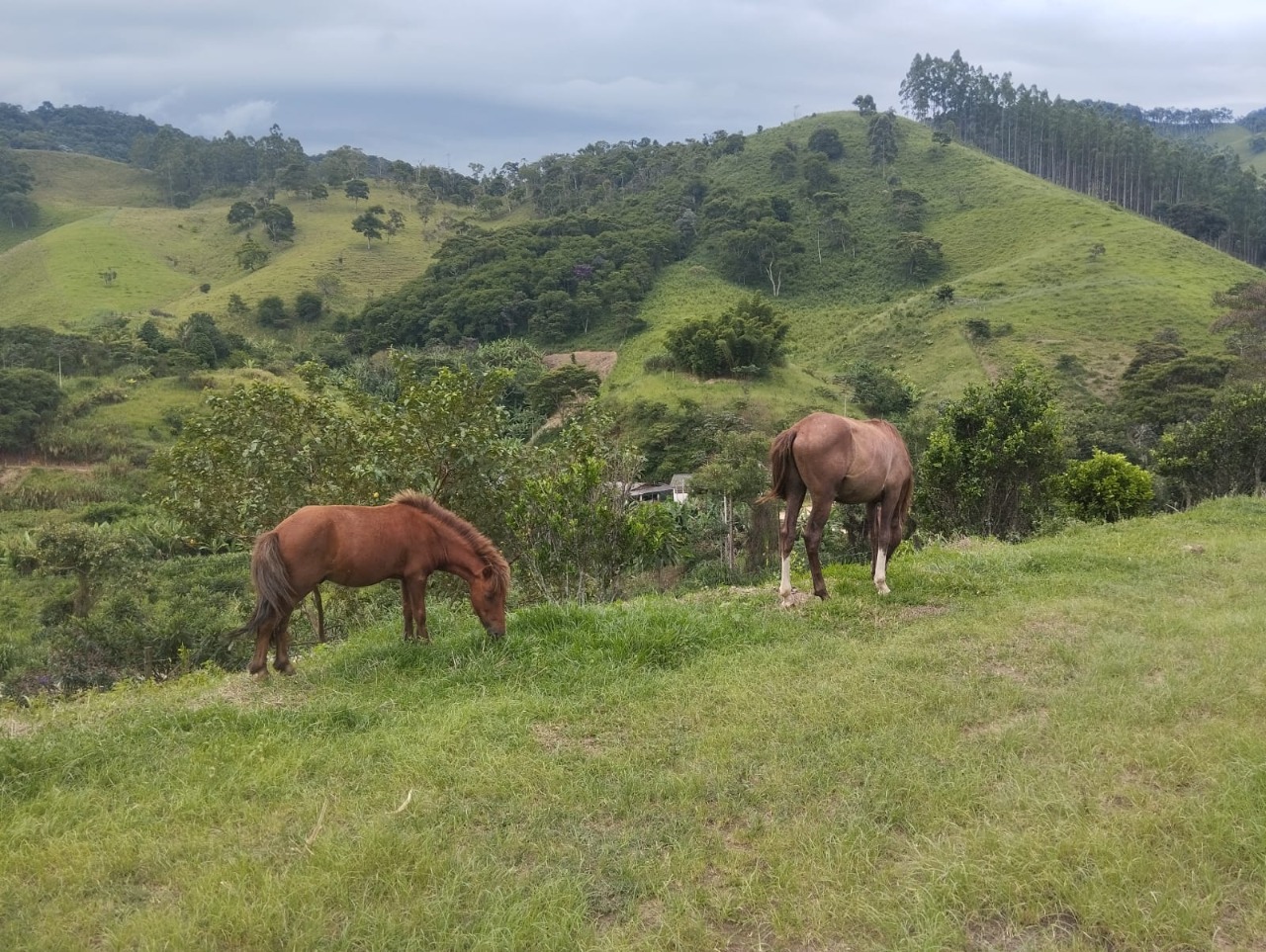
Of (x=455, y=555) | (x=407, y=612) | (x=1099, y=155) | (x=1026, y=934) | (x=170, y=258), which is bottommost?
(x=407, y=612)

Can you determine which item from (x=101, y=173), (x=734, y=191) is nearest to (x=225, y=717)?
(x=734, y=191)

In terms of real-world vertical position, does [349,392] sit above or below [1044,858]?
above

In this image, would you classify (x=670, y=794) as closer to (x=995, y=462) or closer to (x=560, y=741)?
(x=560, y=741)

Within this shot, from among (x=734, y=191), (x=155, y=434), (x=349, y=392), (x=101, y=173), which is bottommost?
(x=155, y=434)

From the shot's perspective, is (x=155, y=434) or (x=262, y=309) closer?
Answer: (x=155, y=434)

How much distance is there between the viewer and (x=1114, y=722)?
487cm

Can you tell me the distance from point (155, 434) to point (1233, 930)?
5525 centimetres

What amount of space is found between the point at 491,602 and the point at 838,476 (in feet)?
11.8

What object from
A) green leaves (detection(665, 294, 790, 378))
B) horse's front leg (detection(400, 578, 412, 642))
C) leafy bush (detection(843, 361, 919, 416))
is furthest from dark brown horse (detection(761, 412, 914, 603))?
green leaves (detection(665, 294, 790, 378))

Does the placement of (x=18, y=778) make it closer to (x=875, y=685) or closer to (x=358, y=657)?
(x=358, y=657)

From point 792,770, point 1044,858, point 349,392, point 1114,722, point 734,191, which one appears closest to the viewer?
point 1044,858

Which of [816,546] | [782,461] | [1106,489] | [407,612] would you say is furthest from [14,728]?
[1106,489]

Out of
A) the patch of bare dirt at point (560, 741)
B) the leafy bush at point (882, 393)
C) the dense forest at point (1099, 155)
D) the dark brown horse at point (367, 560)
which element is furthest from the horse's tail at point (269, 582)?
the dense forest at point (1099, 155)

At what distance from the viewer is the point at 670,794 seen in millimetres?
4328
